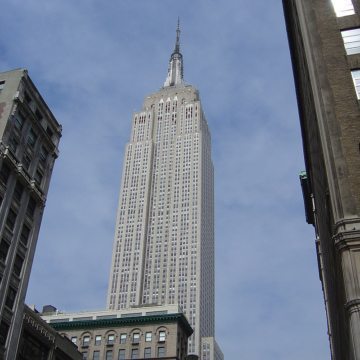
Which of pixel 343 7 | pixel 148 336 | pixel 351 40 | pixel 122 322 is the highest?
pixel 122 322

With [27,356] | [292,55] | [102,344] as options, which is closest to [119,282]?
[102,344]

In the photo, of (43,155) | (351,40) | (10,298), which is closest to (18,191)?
(43,155)

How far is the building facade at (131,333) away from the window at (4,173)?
43.2m

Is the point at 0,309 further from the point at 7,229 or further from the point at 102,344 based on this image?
the point at 102,344

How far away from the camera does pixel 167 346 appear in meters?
84.9

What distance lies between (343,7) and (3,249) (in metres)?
33.8

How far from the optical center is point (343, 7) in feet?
112

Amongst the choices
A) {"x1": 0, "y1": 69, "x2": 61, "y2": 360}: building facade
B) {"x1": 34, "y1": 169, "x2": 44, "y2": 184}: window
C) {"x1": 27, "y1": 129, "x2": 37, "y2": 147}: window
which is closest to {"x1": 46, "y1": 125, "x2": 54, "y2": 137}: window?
{"x1": 0, "y1": 69, "x2": 61, "y2": 360}: building facade

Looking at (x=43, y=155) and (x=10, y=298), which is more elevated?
(x=43, y=155)

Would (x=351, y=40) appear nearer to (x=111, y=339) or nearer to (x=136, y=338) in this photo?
(x=136, y=338)

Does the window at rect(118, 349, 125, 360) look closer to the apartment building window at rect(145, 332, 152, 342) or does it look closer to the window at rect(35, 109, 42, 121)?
the apartment building window at rect(145, 332, 152, 342)

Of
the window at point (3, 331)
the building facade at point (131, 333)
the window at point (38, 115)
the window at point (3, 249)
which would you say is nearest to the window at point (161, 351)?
the building facade at point (131, 333)

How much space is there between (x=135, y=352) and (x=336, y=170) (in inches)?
2599

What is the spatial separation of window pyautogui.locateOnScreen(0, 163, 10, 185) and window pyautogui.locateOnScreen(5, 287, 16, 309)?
973cm
